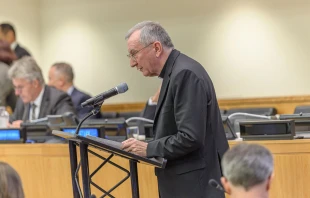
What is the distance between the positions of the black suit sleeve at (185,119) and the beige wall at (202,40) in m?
6.37

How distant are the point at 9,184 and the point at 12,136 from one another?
10.3ft

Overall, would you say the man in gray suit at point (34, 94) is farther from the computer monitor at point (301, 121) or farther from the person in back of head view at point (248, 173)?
the person in back of head view at point (248, 173)

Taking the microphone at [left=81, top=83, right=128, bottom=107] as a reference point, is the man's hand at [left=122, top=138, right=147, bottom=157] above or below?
below

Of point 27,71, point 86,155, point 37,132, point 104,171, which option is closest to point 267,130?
point 104,171

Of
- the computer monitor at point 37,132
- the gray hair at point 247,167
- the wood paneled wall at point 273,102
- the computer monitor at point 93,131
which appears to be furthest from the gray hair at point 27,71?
the gray hair at point 247,167

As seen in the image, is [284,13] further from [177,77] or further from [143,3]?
[177,77]

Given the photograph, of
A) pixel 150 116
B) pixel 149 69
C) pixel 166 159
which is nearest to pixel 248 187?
pixel 166 159

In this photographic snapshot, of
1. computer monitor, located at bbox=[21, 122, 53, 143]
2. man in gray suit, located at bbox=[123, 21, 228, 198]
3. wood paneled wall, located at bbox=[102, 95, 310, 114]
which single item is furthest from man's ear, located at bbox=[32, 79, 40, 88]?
wood paneled wall, located at bbox=[102, 95, 310, 114]

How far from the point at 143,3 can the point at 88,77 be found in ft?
4.89

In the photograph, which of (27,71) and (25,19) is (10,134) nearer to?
(27,71)

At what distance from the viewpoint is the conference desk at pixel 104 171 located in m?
4.16

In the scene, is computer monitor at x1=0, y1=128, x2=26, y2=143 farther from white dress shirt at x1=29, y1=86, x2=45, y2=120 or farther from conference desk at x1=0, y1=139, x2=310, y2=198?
white dress shirt at x1=29, y1=86, x2=45, y2=120

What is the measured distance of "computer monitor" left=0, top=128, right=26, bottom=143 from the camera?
5344 mm

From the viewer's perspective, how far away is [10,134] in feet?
17.7
